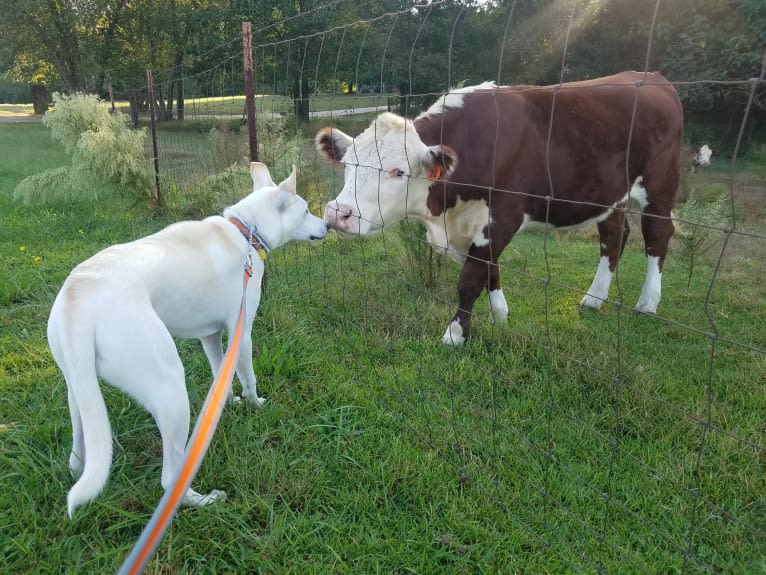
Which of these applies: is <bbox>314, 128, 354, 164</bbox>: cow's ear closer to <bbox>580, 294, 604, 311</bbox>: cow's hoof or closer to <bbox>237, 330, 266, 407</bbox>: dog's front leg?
<bbox>237, 330, 266, 407</bbox>: dog's front leg

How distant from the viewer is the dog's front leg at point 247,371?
2969 millimetres

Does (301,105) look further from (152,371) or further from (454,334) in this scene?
(152,371)

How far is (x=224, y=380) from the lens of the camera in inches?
70.7

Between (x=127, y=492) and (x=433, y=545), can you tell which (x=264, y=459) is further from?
(x=433, y=545)

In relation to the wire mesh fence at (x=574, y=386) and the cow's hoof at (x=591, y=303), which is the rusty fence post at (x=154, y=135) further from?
the cow's hoof at (x=591, y=303)

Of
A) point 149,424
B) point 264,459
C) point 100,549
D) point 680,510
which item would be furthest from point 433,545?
point 149,424

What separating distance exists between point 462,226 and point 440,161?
35.2 inches

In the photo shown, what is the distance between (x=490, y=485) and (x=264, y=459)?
1.06 meters

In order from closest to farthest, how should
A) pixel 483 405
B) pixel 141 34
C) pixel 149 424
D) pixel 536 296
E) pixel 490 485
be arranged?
1. pixel 490 485
2. pixel 149 424
3. pixel 483 405
4. pixel 536 296
5. pixel 141 34

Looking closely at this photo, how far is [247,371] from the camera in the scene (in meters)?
3.00

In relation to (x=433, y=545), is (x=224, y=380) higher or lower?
higher

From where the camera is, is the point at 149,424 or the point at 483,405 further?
the point at 483,405

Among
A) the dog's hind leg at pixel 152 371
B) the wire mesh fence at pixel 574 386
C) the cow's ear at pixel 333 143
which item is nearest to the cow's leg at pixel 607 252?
the wire mesh fence at pixel 574 386

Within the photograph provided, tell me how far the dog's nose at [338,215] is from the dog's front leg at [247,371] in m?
0.90
